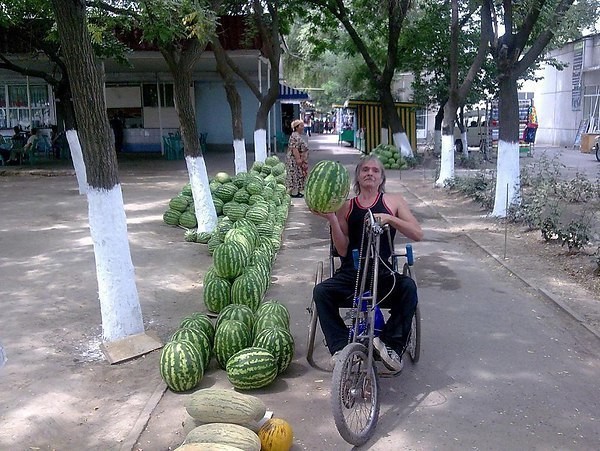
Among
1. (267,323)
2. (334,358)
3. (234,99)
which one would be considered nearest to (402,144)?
(234,99)

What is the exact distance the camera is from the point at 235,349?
4.85 metres

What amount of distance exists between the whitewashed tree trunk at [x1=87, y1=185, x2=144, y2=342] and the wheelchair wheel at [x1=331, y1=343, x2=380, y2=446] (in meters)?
2.52

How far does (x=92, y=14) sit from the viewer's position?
1209 cm

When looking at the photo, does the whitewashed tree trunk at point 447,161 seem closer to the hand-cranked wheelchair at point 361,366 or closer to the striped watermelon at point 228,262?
the striped watermelon at point 228,262

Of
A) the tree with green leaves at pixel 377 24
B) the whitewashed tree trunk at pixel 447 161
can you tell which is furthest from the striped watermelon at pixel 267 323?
the tree with green leaves at pixel 377 24

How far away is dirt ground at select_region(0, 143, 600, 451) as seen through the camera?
4242 millimetres

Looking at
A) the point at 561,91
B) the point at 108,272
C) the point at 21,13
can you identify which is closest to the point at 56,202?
the point at 21,13

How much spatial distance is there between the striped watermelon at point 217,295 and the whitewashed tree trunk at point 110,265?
83cm

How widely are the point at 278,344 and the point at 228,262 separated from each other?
5.64ft

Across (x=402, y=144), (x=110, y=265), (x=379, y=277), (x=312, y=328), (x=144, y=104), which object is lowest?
(x=312, y=328)

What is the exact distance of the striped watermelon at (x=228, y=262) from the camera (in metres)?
6.29

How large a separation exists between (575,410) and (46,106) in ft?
92.7

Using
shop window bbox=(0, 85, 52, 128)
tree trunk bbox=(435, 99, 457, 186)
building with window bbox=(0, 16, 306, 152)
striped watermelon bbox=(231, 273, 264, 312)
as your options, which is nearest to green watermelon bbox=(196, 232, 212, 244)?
striped watermelon bbox=(231, 273, 264, 312)

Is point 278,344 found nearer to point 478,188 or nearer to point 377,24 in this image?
point 478,188
